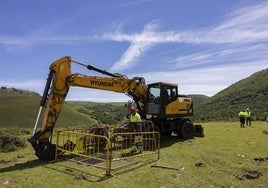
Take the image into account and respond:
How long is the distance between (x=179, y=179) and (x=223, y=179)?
138 cm

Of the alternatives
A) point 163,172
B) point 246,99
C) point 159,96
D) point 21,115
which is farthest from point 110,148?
point 246,99

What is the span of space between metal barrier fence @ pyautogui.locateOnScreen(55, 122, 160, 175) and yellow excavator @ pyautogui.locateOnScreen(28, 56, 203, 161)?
2.19 feet

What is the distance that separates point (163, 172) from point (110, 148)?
6.38ft

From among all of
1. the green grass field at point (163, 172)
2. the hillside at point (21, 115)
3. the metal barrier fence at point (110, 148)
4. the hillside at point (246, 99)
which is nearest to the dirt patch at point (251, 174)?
the green grass field at point (163, 172)

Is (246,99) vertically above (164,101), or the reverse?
(246,99)

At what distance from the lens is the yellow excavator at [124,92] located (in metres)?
12.6

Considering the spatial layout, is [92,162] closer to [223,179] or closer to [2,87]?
[223,179]

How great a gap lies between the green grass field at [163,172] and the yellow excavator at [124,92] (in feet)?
3.84

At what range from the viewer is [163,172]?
36.2ft

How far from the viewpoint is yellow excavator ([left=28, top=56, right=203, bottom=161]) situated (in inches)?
495

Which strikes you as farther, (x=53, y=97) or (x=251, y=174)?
(x=53, y=97)

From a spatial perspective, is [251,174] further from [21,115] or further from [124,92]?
[21,115]

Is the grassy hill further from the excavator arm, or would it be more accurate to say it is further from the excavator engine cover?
the excavator engine cover

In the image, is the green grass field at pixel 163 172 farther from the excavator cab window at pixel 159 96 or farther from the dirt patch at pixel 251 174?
the excavator cab window at pixel 159 96
